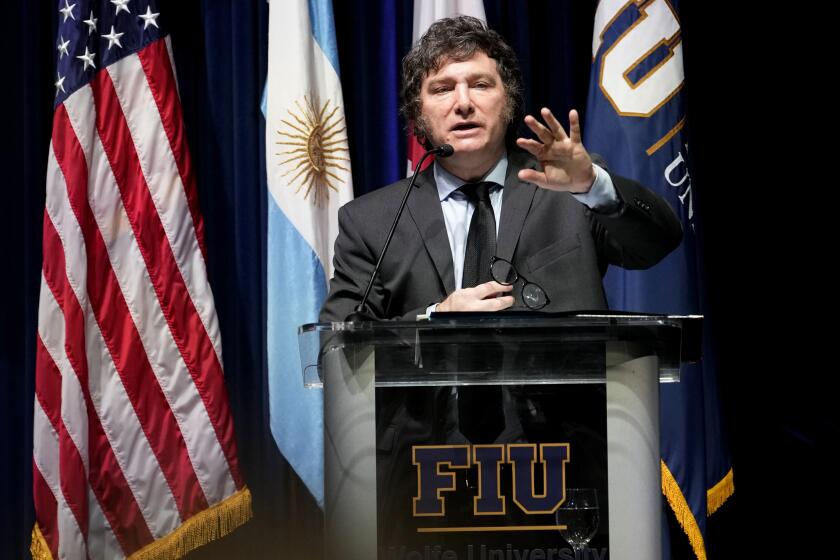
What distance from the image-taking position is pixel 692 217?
336 cm

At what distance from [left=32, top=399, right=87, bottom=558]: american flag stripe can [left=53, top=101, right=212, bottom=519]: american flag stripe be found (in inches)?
11.8

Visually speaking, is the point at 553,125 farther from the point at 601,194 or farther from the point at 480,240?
the point at 480,240

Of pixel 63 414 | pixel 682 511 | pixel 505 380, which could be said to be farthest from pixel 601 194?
pixel 63 414

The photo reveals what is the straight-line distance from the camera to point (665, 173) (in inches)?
130

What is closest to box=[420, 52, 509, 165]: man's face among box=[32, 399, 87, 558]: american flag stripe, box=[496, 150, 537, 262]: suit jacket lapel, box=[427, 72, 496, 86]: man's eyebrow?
box=[427, 72, 496, 86]: man's eyebrow

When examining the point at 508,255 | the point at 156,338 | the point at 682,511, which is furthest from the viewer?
the point at 156,338

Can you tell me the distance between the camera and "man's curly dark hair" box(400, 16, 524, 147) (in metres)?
2.69

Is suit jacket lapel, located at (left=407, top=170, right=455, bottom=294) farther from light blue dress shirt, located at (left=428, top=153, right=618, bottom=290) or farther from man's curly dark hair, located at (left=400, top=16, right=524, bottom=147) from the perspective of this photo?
man's curly dark hair, located at (left=400, top=16, right=524, bottom=147)

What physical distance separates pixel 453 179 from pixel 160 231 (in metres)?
1.33

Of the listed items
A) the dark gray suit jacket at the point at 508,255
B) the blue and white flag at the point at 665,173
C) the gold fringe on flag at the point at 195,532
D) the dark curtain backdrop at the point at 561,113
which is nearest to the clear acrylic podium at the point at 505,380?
the dark gray suit jacket at the point at 508,255

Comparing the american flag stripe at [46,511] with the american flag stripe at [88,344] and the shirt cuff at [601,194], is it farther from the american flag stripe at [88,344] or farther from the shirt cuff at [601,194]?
the shirt cuff at [601,194]

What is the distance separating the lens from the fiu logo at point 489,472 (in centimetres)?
142

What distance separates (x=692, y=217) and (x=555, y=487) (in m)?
2.15

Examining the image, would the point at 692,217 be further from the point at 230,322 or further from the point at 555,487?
the point at 555,487
